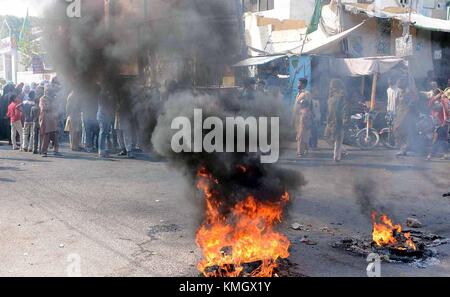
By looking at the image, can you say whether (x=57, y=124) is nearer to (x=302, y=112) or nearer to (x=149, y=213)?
(x=149, y=213)

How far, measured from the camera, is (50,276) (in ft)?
12.7

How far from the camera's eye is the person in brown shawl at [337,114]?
9562mm

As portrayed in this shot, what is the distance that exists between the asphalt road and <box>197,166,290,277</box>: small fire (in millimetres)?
242

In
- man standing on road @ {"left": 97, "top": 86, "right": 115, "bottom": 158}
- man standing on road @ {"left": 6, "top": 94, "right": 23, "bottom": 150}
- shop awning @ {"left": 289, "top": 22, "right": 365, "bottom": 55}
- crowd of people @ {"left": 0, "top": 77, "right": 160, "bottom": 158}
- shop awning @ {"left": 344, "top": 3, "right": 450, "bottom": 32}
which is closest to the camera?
man standing on road @ {"left": 97, "top": 86, "right": 115, "bottom": 158}

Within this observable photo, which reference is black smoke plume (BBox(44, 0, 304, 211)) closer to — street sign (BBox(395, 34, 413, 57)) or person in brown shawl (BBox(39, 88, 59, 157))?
person in brown shawl (BBox(39, 88, 59, 157))

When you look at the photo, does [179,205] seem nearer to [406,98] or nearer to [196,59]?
[196,59]

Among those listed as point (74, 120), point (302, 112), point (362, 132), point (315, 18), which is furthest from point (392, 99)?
point (74, 120)

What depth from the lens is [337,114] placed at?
32.2ft

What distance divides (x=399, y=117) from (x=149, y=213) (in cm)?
724

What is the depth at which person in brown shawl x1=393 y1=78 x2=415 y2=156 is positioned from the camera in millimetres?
10414

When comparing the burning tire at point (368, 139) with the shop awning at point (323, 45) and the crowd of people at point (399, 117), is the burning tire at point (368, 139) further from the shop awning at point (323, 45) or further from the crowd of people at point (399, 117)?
the shop awning at point (323, 45)

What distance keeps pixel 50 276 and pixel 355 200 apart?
455 cm

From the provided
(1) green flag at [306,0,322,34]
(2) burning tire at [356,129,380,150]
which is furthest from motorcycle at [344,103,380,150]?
(1) green flag at [306,0,322,34]
